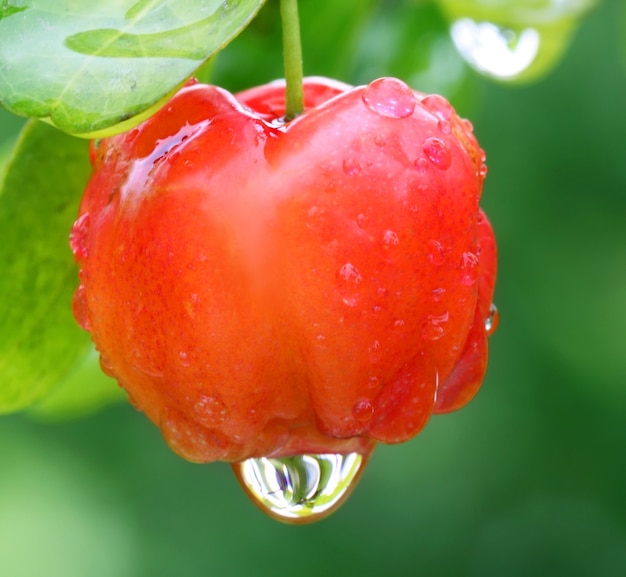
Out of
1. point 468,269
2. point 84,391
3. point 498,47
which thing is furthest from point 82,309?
point 498,47

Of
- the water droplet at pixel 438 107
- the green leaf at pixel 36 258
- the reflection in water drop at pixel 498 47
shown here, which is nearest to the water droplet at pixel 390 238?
the water droplet at pixel 438 107

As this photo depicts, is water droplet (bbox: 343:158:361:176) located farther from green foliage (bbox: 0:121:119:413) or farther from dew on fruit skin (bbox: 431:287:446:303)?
green foliage (bbox: 0:121:119:413)

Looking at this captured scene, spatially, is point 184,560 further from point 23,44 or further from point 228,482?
point 23,44

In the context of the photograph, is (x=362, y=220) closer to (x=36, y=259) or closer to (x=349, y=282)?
(x=349, y=282)

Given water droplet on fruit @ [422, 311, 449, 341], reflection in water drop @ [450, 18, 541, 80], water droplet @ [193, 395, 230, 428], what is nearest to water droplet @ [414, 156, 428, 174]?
water droplet on fruit @ [422, 311, 449, 341]

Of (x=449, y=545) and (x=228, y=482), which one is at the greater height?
(x=228, y=482)

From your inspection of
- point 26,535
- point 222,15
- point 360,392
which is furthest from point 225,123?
point 26,535
